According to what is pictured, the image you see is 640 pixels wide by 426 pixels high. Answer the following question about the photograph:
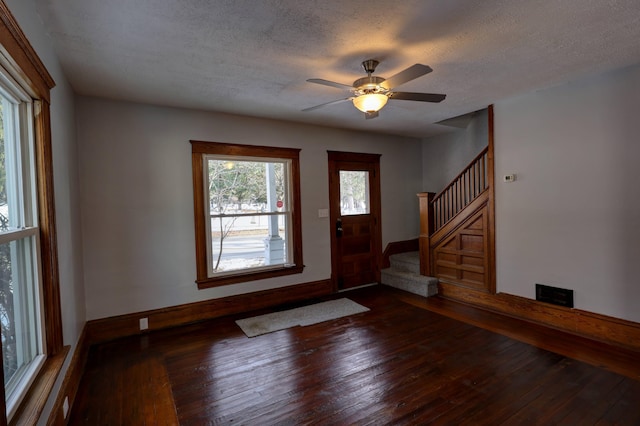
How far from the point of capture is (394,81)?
238cm

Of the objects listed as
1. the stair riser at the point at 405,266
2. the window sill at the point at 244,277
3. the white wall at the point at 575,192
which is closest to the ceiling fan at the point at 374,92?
the white wall at the point at 575,192

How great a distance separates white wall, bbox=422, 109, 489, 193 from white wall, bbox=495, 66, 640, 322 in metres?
1.33

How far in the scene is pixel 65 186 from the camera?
8.57ft

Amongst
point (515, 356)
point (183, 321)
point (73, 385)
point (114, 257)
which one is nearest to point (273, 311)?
point (183, 321)

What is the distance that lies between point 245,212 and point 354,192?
1.93 metres

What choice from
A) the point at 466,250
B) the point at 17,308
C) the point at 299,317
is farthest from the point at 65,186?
the point at 466,250

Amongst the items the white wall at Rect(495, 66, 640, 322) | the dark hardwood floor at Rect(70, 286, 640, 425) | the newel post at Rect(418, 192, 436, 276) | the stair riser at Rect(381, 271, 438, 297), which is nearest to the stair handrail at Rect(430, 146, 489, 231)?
the newel post at Rect(418, 192, 436, 276)

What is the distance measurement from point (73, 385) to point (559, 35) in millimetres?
4392

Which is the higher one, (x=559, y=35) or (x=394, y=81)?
(x=559, y=35)

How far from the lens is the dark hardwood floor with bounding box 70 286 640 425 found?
218 cm

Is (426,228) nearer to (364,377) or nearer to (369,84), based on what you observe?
(364,377)

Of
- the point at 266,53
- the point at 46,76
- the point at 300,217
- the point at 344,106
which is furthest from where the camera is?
the point at 300,217

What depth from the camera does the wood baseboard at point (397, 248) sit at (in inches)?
225

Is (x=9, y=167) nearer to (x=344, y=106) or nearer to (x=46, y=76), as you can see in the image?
(x=46, y=76)
